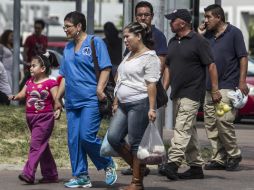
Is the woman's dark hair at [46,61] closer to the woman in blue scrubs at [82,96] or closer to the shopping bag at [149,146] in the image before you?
the woman in blue scrubs at [82,96]

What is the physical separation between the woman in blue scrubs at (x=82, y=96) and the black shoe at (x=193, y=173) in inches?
48.2

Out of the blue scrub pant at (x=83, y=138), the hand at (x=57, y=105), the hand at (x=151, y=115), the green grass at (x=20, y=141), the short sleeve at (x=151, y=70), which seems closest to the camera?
the hand at (x=151, y=115)

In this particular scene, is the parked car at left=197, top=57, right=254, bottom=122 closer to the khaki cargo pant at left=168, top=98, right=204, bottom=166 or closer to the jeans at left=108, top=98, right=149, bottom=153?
the khaki cargo pant at left=168, top=98, right=204, bottom=166

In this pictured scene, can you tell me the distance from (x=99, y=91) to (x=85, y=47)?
20.3 inches

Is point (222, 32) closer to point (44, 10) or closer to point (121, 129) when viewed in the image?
point (121, 129)

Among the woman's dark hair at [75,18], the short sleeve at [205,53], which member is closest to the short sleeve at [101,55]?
the woman's dark hair at [75,18]

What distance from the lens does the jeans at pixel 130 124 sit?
9117 millimetres

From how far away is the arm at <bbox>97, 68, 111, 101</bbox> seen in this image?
367 inches

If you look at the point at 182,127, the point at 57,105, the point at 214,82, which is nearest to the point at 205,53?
the point at 214,82

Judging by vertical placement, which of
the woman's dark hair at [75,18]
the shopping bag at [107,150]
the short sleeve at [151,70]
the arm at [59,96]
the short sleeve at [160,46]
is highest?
the woman's dark hair at [75,18]

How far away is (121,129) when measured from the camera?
9.23 m

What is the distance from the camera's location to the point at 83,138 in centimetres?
938

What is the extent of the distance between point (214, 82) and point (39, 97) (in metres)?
1.99

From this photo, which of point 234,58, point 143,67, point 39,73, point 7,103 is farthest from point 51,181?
point 7,103
